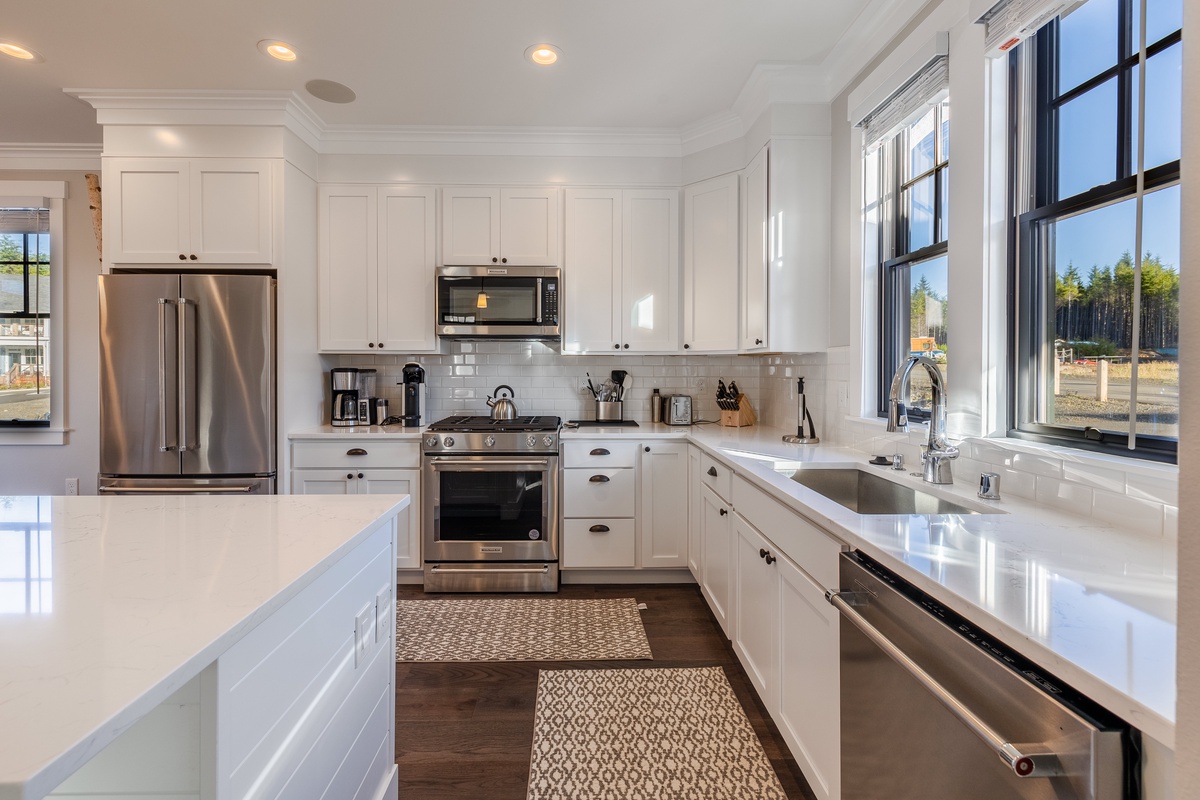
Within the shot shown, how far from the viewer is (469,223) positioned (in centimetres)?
340

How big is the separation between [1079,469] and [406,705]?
2.24 meters

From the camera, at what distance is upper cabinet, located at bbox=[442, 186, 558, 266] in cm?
339

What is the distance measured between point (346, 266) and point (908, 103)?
301 centimetres

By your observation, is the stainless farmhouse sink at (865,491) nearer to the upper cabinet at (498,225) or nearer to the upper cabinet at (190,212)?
the upper cabinet at (498,225)

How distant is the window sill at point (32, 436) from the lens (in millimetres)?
3562

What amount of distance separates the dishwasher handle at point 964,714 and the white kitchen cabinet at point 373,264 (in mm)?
2887

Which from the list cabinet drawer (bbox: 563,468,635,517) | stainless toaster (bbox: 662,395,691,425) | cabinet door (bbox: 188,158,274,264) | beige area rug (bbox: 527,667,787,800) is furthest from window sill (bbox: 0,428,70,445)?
stainless toaster (bbox: 662,395,691,425)

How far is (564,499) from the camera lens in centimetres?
315

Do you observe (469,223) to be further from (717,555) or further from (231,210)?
(717,555)

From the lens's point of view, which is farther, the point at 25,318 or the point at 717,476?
the point at 25,318

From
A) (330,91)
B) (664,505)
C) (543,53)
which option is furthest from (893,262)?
(330,91)

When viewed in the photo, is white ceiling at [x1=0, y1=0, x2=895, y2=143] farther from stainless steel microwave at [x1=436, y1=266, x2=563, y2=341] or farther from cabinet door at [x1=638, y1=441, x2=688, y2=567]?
cabinet door at [x1=638, y1=441, x2=688, y2=567]

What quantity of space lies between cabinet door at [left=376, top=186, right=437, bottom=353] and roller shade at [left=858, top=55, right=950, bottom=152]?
239cm

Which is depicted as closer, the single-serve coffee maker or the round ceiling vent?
the round ceiling vent
